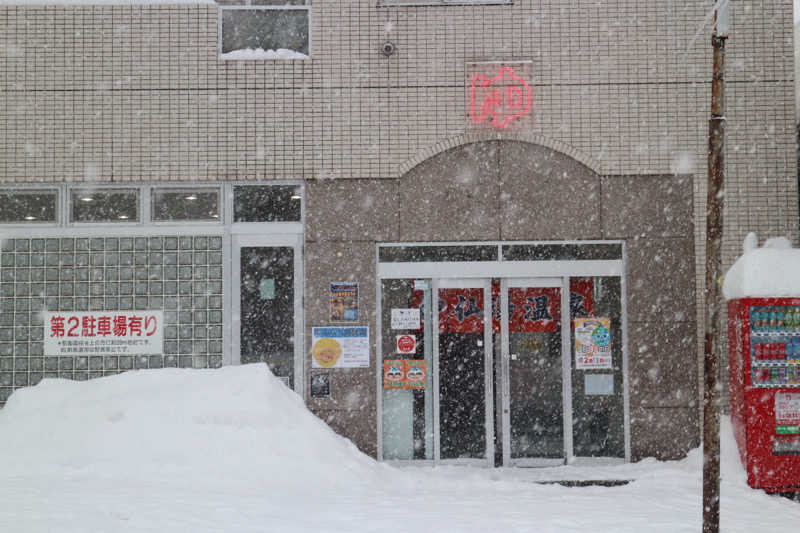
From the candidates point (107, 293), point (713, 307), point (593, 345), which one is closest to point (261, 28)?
point (107, 293)

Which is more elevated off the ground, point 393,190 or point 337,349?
point 393,190

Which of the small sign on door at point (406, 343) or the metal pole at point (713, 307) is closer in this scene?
Answer: the metal pole at point (713, 307)

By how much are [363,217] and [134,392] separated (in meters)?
3.64

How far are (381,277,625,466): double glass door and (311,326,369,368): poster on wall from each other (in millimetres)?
340

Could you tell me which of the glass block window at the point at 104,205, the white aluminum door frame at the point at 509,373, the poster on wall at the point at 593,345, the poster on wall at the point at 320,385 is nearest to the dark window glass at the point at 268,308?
the poster on wall at the point at 320,385

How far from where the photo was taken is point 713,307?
6.88 meters

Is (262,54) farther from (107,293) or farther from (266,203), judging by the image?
(107,293)

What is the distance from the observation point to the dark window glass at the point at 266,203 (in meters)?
11.0

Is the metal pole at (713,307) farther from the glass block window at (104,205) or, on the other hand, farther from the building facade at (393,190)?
the glass block window at (104,205)

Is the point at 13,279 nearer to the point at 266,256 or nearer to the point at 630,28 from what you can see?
the point at 266,256

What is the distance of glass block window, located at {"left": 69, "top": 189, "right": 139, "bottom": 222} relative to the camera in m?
11.1

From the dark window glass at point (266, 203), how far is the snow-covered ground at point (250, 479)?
2.19 metres

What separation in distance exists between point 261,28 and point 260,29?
0.06 ft

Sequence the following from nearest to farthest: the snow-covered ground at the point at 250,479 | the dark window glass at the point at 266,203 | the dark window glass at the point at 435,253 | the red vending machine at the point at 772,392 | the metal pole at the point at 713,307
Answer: the metal pole at the point at 713,307 < the snow-covered ground at the point at 250,479 < the red vending machine at the point at 772,392 < the dark window glass at the point at 435,253 < the dark window glass at the point at 266,203
